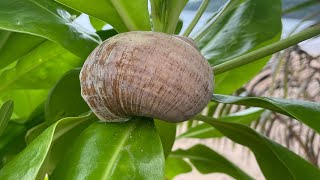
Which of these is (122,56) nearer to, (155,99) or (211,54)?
(155,99)

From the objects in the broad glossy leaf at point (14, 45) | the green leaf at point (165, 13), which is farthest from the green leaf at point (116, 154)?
the broad glossy leaf at point (14, 45)

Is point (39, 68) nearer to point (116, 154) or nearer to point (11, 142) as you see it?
point (11, 142)

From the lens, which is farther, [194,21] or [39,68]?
[39,68]

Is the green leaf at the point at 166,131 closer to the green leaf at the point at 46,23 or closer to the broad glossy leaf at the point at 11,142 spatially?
the green leaf at the point at 46,23

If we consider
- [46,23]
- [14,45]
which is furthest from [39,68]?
[46,23]

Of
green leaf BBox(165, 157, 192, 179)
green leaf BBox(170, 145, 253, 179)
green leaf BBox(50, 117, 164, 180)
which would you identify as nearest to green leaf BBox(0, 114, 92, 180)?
green leaf BBox(50, 117, 164, 180)

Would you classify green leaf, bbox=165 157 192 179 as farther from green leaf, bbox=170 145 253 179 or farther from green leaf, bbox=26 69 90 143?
green leaf, bbox=26 69 90 143

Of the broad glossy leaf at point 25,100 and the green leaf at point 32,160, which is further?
the broad glossy leaf at point 25,100
